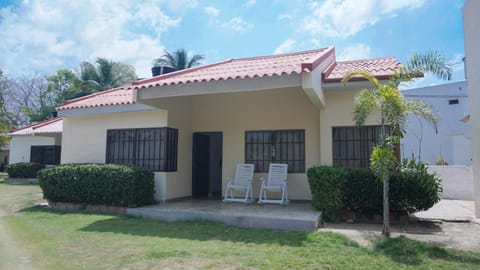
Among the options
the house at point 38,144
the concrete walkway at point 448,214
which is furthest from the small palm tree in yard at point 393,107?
the house at point 38,144

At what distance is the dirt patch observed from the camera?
18.7ft

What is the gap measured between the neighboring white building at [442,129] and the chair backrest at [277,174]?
13.6 meters


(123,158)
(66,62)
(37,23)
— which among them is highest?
(66,62)

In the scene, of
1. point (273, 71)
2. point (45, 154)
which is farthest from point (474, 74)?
point (45, 154)

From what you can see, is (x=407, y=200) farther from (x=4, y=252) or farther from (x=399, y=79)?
(x=4, y=252)

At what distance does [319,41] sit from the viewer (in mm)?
13312

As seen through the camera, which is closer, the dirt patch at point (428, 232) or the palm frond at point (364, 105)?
the dirt patch at point (428, 232)

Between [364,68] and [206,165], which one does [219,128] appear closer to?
[206,165]

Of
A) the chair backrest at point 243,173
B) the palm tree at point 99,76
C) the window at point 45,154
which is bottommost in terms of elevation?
the chair backrest at point 243,173

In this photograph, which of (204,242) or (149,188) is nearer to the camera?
(204,242)

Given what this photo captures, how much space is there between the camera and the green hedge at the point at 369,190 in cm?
704

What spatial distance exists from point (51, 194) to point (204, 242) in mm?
6527

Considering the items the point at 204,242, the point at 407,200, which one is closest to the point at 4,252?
the point at 204,242

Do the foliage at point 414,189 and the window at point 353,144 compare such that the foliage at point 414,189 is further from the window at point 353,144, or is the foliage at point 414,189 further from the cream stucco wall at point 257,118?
the cream stucco wall at point 257,118
